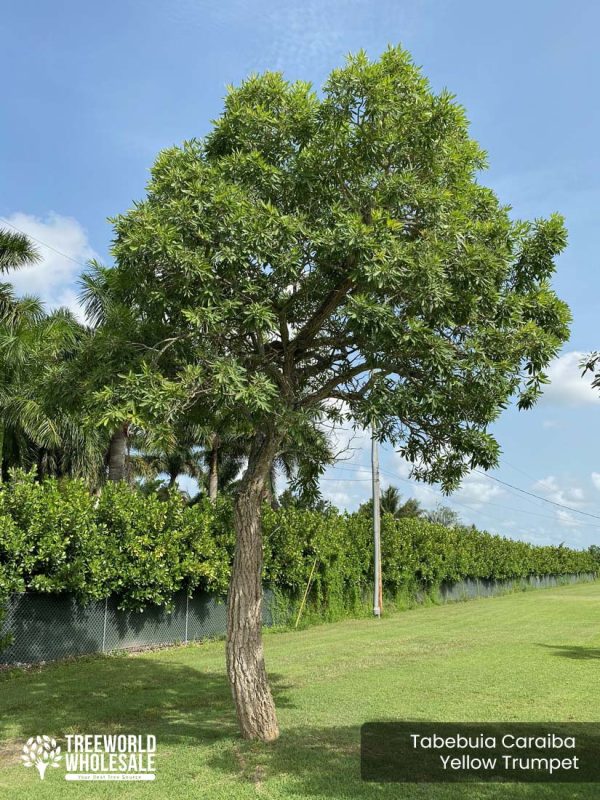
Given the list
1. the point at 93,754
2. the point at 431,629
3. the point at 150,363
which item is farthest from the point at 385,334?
the point at 431,629

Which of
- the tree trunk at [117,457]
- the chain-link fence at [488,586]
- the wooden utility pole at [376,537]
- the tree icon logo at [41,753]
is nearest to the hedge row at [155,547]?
the wooden utility pole at [376,537]

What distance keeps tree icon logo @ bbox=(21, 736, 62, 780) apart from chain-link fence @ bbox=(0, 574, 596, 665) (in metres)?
6.15

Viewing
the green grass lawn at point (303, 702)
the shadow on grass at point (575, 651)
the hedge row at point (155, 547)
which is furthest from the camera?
the shadow on grass at point (575, 651)

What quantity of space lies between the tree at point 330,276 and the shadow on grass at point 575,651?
841cm

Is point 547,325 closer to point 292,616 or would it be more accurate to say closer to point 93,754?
point 93,754

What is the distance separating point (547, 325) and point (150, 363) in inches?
170

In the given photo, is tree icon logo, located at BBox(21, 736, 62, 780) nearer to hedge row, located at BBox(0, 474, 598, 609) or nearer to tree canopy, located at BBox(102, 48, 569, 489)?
tree canopy, located at BBox(102, 48, 569, 489)

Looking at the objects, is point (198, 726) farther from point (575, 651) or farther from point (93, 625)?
point (575, 651)

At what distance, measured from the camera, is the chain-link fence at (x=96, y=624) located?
1374cm

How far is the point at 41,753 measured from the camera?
290 inches

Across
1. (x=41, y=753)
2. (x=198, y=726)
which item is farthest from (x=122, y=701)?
(x=41, y=753)

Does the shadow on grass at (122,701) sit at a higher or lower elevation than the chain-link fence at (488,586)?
higher

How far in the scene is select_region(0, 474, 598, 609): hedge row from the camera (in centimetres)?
1358

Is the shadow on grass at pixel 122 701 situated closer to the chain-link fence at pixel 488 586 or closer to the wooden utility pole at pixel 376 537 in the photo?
the wooden utility pole at pixel 376 537
